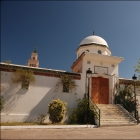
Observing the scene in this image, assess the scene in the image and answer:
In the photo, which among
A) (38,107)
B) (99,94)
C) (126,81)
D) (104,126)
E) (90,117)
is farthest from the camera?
(126,81)

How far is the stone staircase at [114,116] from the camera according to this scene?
10.7 metres

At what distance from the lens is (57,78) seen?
514 inches

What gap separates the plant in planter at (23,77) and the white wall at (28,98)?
311mm

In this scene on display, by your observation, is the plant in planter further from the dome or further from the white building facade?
the dome

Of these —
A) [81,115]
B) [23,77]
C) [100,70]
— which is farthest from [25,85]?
[100,70]

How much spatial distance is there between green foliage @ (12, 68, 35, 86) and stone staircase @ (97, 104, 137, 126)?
20.4 ft

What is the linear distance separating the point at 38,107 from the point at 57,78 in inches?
112

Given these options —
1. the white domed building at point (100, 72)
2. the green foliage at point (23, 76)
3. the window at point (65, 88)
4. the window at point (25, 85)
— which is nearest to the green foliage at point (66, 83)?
the window at point (65, 88)

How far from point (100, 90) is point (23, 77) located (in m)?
7.15

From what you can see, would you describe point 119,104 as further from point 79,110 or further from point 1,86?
point 1,86

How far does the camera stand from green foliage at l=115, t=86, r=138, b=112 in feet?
44.7

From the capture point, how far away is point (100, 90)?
571 inches

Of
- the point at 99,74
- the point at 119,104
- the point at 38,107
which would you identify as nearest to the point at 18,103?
the point at 38,107

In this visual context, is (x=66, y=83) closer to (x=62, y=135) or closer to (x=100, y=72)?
(x=100, y=72)
